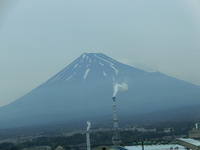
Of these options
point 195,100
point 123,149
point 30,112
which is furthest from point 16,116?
point 123,149

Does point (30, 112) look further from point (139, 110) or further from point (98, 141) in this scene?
point (98, 141)

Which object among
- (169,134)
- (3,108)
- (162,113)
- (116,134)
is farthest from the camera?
(3,108)

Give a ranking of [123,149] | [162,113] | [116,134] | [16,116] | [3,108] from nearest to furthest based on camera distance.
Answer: [123,149] < [116,134] < [162,113] < [16,116] < [3,108]

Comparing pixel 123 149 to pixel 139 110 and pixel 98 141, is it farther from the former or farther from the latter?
pixel 139 110

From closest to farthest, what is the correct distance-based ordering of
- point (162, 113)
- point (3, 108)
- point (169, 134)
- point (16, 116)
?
1. point (169, 134)
2. point (162, 113)
3. point (16, 116)
4. point (3, 108)

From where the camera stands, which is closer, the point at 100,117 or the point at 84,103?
the point at 100,117

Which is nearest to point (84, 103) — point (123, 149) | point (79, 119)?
point (79, 119)

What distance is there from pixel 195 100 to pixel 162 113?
584 cm

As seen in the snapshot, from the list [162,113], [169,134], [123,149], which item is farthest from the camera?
[162,113]

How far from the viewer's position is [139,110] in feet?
166

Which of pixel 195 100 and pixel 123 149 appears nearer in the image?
pixel 123 149

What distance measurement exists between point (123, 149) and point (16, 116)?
3628 cm

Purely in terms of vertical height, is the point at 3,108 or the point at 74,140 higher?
the point at 3,108

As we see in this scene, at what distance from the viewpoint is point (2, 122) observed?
50.5 metres
